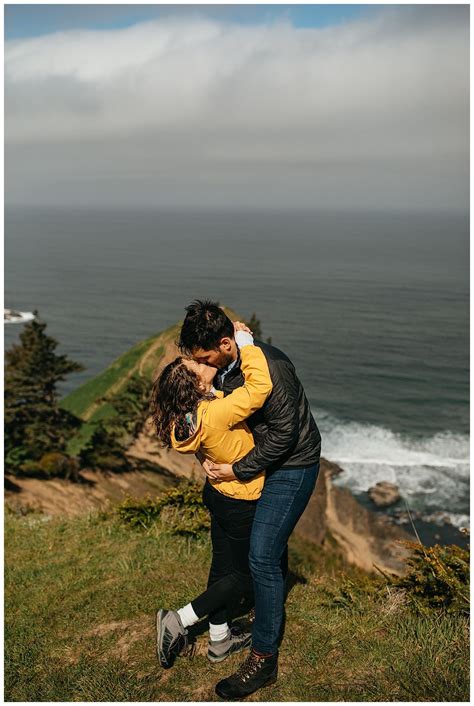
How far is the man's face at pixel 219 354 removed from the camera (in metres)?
4.36

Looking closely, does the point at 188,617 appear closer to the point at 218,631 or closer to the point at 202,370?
the point at 218,631

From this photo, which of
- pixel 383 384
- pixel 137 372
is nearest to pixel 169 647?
pixel 137 372

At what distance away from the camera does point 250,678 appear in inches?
193

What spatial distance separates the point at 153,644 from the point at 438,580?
3.23 metres

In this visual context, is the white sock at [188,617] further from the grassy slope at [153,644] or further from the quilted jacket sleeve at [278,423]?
the quilted jacket sleeve at [278,423]

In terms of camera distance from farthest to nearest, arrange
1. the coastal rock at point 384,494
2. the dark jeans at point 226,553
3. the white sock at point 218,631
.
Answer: the coastal rock at point 384,494 < the white sock at point 218,631 < the dark jeans at point 226,553

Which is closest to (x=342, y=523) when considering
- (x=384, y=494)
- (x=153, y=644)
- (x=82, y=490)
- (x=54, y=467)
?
(x=384, y=494)

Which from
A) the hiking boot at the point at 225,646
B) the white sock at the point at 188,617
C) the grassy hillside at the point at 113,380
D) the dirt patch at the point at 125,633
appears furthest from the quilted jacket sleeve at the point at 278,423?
the grassy hillside at the point at 113,380

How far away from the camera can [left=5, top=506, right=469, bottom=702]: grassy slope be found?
502 cm

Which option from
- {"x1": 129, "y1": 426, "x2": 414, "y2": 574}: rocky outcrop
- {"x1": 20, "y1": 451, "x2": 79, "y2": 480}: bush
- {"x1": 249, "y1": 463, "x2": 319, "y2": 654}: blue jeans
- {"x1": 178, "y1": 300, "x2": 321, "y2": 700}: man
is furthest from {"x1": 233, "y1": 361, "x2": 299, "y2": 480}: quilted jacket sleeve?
{"x1": 129, "y1": 426, "x2": 414, "y2": 574}: rocky outcrop

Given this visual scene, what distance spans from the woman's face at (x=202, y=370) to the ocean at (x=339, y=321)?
31531mm

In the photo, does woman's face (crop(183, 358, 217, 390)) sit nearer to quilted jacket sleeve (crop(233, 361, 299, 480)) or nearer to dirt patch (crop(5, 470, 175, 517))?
quilted jacket sleeve (crop(233, 361, 299, 480))

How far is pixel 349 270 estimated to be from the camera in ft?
443

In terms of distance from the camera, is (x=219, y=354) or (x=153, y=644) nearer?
(x=219, y=354)
